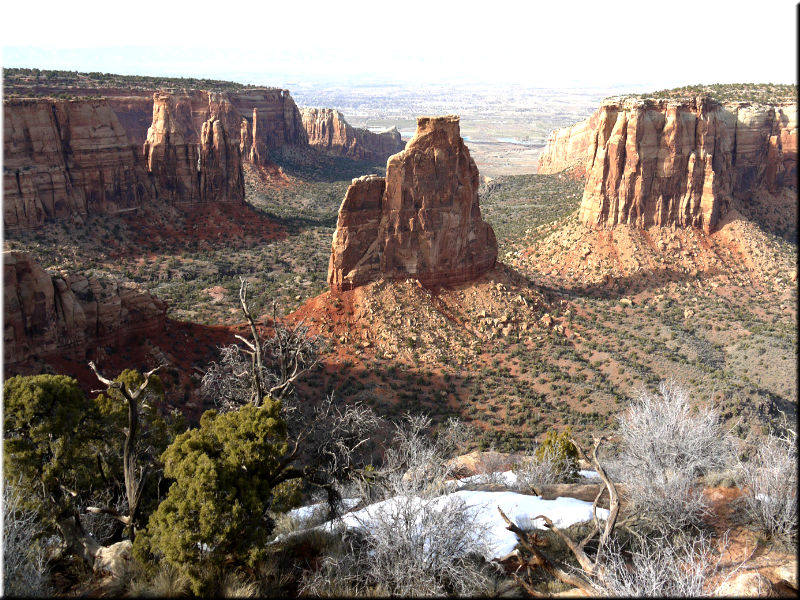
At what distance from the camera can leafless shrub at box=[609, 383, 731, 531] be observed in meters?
13.6

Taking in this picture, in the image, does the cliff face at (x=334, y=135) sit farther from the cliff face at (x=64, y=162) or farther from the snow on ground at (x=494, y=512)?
the snow on ground at (x=494, y=512)

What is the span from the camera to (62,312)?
82.9 feet

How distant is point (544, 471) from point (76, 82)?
301 ft

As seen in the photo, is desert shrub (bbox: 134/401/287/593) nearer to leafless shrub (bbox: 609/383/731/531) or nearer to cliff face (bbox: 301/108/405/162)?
leafless shrub (bbox: 609/383/731/531)

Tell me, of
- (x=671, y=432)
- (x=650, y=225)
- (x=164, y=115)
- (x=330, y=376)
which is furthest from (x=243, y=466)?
(x=164, y=115)

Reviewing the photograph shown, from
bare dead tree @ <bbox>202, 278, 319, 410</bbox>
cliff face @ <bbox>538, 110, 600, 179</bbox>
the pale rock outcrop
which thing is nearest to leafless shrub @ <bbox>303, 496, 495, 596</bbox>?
the pale rock outcrop

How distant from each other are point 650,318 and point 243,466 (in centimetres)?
3545

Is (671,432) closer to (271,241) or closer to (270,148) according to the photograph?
(271,241)

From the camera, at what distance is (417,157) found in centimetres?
3516

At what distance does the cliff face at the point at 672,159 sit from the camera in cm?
4625

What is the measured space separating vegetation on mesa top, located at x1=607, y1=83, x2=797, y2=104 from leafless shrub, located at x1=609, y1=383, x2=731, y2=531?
44.0 metres

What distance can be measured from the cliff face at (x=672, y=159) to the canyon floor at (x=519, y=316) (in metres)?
1.88

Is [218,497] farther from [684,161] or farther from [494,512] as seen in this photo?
[684,161]

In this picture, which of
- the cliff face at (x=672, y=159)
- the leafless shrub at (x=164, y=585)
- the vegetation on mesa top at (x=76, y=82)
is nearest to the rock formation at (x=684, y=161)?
the cliff face at (x=672, y=159)
